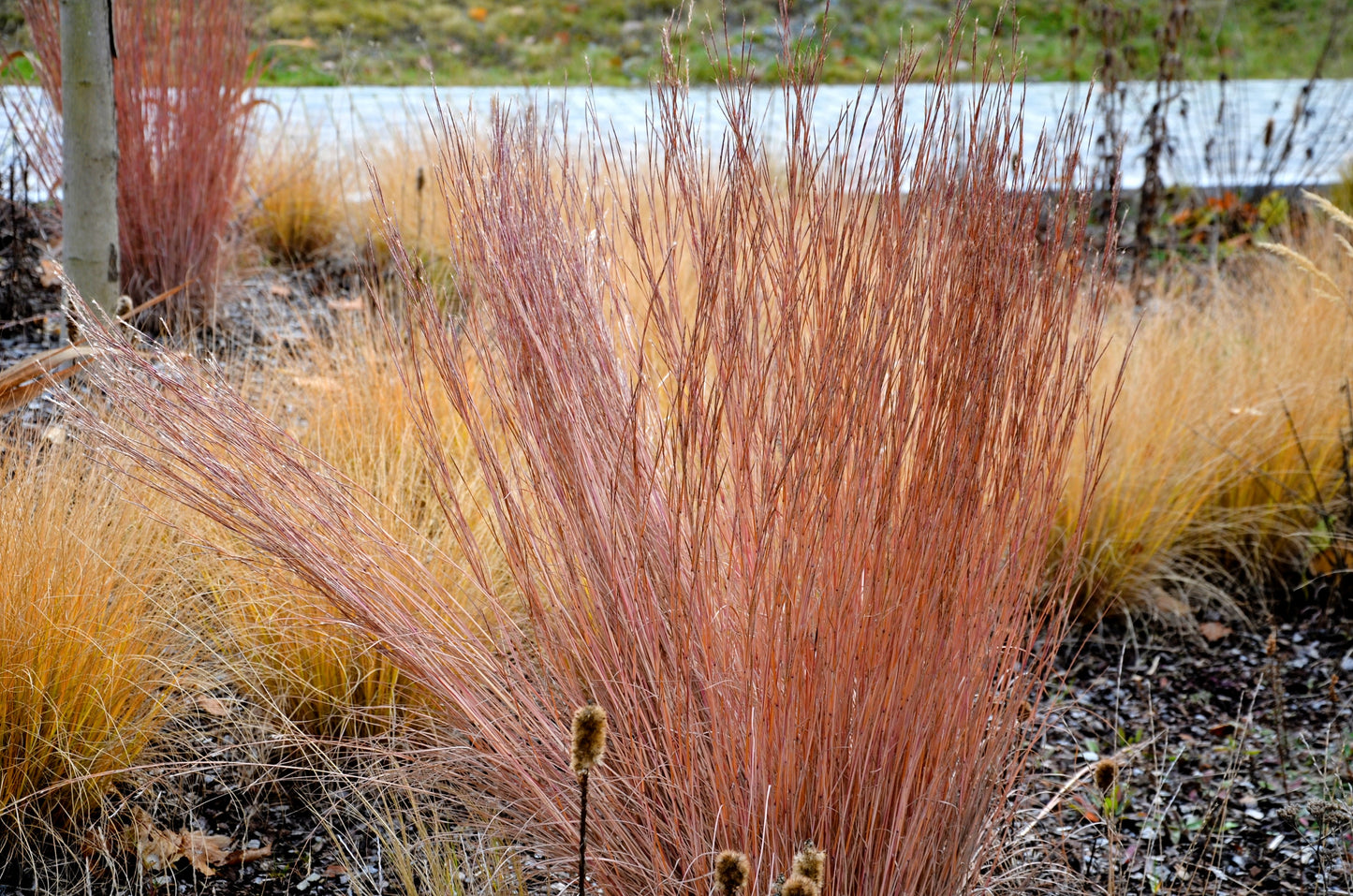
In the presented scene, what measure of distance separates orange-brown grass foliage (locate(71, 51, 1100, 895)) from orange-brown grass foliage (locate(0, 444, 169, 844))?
487 millimetres

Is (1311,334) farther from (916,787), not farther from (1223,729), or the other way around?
(916,787)

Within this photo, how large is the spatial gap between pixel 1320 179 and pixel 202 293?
21.0 ft

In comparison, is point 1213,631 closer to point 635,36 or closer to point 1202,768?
point 1202,768

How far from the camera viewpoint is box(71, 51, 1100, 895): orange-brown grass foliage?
1.46 m

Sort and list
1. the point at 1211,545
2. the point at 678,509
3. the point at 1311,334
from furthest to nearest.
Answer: the point at 1311,334, the point at 1211,545, the point at 678,509

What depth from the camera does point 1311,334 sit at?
363cm

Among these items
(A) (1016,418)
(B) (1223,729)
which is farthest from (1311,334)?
(A) (1016,418)

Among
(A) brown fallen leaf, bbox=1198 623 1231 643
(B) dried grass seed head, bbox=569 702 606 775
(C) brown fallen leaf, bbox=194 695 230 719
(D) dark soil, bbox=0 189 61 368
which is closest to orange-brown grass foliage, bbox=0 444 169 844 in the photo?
(C) brown fallen leaf, bbox=194 695 230 719

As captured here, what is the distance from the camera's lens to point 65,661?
1948 mm

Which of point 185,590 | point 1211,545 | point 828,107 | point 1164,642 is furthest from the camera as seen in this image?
point 828,107

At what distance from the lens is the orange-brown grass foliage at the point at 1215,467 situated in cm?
314

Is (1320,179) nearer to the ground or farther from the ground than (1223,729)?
farther from the ground

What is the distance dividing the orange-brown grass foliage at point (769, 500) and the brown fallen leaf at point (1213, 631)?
166 centimetres

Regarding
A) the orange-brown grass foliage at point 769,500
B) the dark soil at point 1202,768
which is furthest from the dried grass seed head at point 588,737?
the dark soil at point 1202,768
